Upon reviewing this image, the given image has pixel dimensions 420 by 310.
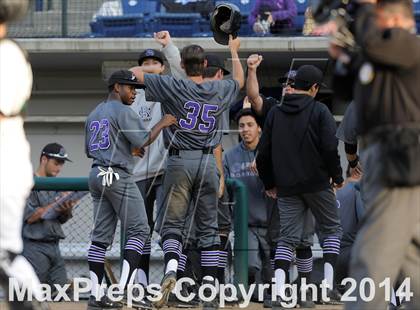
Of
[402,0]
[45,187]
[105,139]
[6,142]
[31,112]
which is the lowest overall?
[31,112]

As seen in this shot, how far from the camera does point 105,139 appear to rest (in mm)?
9523

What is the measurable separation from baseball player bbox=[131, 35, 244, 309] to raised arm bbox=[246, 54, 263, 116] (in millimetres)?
383

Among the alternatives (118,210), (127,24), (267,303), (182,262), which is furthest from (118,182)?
(127,24)

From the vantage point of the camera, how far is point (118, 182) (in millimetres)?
9453

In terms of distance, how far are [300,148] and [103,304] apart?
2.18 meters

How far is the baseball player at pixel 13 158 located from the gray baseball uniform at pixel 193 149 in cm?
325

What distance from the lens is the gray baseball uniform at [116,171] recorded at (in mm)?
9461

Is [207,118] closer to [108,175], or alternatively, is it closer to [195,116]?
[195,116]

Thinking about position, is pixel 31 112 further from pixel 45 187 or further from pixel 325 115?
pixel 325 115

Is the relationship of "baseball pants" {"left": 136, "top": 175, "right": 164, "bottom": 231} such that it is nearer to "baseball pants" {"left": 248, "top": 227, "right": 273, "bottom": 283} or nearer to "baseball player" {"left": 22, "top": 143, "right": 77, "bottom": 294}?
"baseball player" {"left": 22, "top": 143, "right": 77, "bottom": 294}

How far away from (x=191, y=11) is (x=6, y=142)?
1064 centimetres

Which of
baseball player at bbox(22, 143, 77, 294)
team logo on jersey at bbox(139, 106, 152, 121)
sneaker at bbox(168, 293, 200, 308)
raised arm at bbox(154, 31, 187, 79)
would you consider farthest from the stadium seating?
sneaker at bbox(168, 293, 200, 308)

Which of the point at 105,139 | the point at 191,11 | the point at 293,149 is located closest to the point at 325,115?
the point at 293,149

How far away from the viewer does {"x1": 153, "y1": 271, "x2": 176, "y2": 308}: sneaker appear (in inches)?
358
